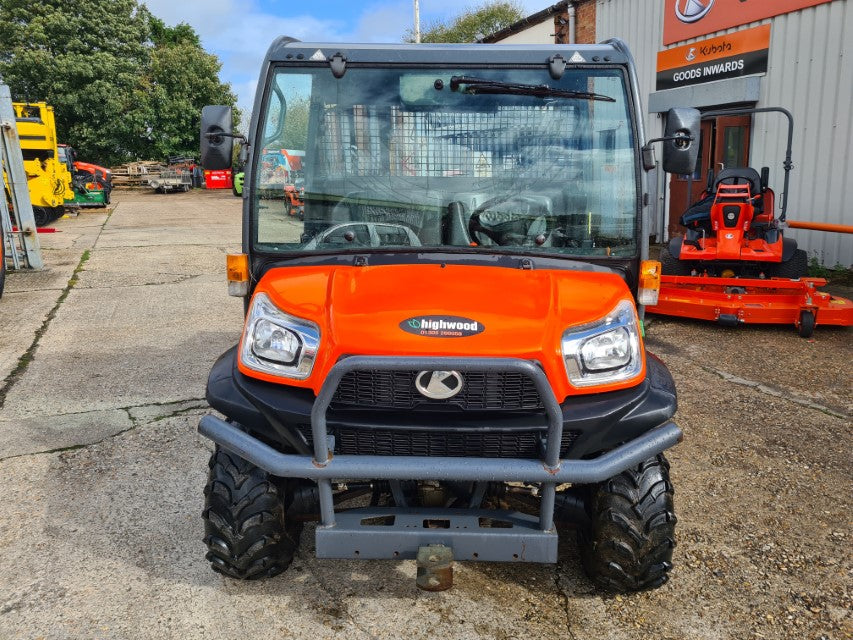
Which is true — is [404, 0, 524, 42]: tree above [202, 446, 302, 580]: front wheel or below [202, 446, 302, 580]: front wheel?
above

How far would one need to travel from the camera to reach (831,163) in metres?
9.78

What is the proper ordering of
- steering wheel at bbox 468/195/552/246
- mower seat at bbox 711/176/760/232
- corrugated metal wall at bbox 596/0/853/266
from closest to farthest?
steering wheel at bbox 468/195/552/246 → mower seat at bbox 711/176/760/232 → corrugated metal wall at bbox 596/0/853/266

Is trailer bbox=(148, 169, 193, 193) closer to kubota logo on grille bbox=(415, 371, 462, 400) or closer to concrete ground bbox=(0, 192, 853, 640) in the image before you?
concrete ground bbox=(0, 192, 853, 640)

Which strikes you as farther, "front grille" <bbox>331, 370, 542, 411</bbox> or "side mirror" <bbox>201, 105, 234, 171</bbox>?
"side mirror" <bbox>201, 105, 234, 171</bbox>

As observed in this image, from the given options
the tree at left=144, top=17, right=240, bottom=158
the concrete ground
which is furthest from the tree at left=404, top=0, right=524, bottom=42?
the concrete ground

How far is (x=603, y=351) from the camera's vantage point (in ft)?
8.46

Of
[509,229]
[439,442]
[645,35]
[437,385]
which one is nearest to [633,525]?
[439,442]

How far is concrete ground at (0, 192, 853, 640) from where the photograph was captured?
277 cm

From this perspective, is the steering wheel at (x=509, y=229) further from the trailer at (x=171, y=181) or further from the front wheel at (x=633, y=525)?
the trailer at (x=171, y=181)

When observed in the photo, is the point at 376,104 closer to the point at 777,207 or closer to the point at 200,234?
the point at 777,207

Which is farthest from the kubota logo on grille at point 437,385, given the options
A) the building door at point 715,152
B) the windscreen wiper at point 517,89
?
the building door at point 715,152

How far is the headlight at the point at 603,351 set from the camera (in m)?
2.53

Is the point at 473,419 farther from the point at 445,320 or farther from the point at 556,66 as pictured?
the point at 556,66

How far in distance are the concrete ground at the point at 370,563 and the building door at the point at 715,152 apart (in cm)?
547
